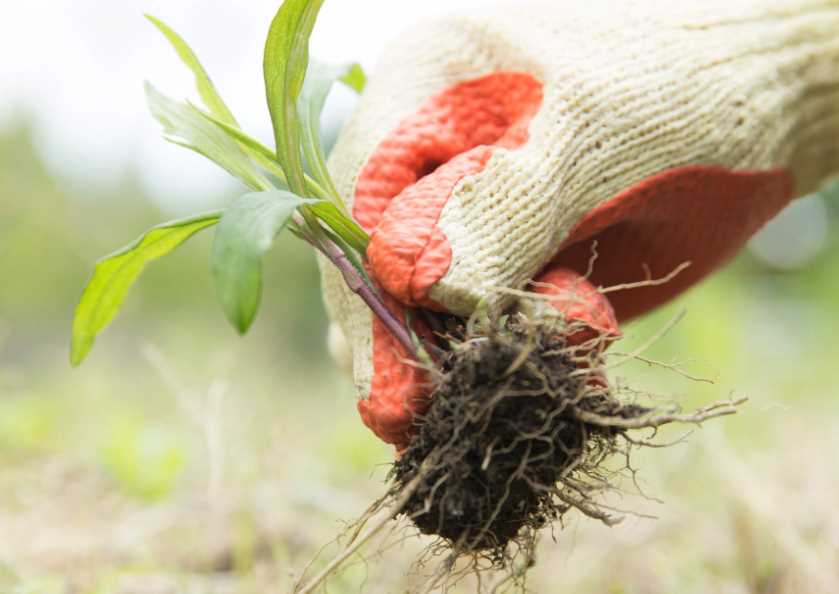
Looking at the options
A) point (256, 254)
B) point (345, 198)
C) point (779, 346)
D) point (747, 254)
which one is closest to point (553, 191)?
point (345, 198)

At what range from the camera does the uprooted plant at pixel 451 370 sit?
82cm

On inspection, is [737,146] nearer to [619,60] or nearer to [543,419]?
[619,60]

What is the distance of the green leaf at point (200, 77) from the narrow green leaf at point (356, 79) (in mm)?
285

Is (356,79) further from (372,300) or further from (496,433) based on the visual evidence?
(496,433)

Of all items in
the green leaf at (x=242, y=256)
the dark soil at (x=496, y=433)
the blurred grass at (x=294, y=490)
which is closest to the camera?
the green leaf at (x=242, y=256)

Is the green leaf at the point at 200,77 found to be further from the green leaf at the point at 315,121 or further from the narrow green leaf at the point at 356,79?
the narrow green leaf at the point at 356,79

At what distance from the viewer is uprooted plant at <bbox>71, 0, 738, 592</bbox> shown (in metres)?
0.82

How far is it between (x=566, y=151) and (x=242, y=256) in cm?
46

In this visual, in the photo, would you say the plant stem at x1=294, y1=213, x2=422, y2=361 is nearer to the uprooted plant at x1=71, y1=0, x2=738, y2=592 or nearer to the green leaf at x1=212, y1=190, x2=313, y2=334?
the uprooted plant at x1=71, y1=0, x2=738, y2=592

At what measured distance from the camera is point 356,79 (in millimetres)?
1236

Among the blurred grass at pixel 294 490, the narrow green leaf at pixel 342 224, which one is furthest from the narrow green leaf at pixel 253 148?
the blurred grass at pixel 294 490

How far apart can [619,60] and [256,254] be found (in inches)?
24.1

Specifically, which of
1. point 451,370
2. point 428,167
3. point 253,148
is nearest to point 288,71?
point 253,148

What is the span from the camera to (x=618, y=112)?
1.00m
